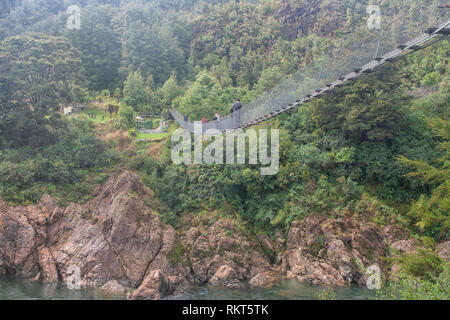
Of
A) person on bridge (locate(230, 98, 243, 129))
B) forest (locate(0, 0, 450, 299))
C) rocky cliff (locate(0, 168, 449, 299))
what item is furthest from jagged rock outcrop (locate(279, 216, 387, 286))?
person on bridge (locate(230, 98, 243, 129))

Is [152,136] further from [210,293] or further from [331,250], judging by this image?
[331,250]

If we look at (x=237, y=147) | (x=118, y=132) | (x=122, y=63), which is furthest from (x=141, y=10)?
(x=237, y=147)

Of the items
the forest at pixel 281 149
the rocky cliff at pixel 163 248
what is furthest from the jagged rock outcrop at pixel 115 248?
the forest at pixel 281 149

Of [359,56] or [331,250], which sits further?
[331,250]

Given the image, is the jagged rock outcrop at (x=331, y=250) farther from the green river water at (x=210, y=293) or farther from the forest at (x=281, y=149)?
the green river water at (x=210, y=293)

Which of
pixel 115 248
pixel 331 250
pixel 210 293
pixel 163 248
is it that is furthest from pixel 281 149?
pixel 115 248
